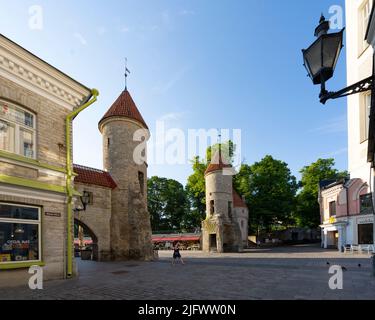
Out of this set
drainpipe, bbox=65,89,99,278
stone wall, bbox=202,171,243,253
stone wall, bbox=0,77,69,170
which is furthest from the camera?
stone wall, bbox=202,171,243,253

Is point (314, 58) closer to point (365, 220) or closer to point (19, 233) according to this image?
point (19, 233)

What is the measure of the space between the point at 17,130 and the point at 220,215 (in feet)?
87.9

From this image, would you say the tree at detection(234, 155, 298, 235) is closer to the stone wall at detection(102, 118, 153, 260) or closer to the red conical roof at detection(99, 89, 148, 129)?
the stone wall at detection(102, 118, 153, 260)

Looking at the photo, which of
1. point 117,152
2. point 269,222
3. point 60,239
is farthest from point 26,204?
point 269,222

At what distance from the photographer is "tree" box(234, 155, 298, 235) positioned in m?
45.0

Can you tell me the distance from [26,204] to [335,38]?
10400mm

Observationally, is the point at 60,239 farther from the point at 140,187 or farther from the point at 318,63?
the point at 140,187

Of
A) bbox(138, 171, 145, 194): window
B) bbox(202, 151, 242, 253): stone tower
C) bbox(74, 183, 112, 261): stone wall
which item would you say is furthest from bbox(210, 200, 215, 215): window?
bbox(74, 183, 112, 261): stone wall

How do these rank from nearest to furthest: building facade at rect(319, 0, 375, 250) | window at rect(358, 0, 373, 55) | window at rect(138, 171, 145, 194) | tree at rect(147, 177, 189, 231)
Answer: building facade at rect(319, 0, 375, 250), window at rect(358, 0, 373, 55), window at rect(138, 171, 145, 194), tree at rect(147, 177, 189, 231)

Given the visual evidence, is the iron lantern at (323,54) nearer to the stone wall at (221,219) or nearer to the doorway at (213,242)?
the stone wall at (221,219)

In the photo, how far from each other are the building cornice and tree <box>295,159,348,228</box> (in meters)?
42.6

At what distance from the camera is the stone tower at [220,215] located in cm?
3359
